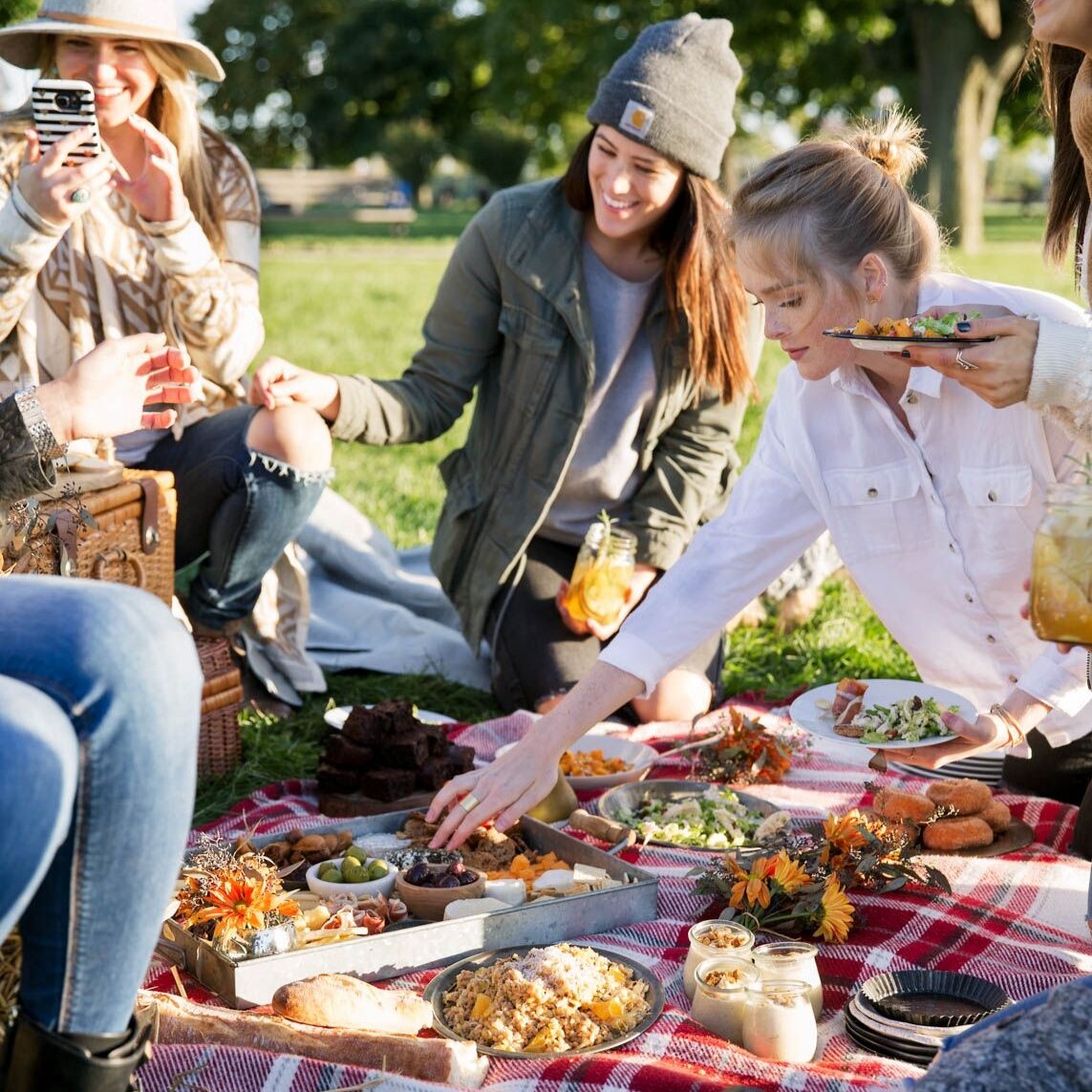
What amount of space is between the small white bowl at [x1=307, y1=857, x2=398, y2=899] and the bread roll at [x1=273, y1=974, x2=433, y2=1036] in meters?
0.45

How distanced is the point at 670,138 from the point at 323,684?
6.62 ft

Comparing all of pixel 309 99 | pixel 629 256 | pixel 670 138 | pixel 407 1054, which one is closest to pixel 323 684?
pixel 629 256

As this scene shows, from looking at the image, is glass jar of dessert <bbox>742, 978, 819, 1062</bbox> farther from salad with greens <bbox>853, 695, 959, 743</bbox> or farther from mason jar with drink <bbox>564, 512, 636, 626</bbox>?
mason jar with drink <bbox>564, 512, 636, 626</bbox>

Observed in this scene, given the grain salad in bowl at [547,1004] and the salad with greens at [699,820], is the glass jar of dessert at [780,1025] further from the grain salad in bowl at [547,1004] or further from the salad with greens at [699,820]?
the salad with greens at [699,820]

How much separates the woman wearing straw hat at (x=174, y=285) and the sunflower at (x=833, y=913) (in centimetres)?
210

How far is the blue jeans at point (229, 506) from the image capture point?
4.37 m

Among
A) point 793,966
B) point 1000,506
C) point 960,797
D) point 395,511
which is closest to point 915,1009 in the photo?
point 793,966

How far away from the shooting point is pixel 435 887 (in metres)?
2.98

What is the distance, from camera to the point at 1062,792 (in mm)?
3848

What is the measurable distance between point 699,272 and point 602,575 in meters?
1.00

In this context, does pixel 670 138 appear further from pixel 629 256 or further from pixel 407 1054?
pixel 407 1054

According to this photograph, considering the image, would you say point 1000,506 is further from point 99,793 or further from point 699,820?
point 99,793

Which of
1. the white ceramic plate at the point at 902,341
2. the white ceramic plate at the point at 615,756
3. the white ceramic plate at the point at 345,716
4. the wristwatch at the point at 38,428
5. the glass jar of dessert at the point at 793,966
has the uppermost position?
the white ceramic plate at the point at 902,341

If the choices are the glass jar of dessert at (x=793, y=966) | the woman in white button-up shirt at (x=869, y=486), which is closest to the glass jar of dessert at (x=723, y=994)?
the glass jar of dessert at (x=793, y=966)
